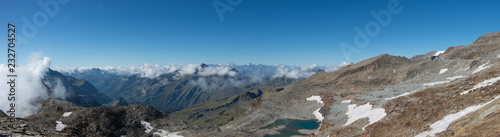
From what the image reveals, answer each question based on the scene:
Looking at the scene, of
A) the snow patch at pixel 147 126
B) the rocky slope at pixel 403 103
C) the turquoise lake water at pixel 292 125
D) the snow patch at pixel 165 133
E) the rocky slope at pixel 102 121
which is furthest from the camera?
the turquoise lake water at pixel 292 125

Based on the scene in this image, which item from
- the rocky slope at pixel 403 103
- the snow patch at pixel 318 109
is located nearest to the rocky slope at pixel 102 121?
the rocky slope at pixel 403 103

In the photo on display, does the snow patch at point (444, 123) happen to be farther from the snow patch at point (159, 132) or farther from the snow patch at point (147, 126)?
the snow patch at point (147, 126)

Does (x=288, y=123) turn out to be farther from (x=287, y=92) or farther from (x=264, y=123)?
(x=287, y=92)

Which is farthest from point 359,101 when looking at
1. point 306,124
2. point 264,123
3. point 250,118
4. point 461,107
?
point 461,107

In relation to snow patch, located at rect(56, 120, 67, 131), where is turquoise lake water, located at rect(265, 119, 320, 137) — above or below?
below

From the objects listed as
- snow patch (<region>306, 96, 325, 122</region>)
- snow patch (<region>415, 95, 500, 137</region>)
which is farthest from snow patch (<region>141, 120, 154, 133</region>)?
snow patch (<region>415, 95, 500, 137</region>)

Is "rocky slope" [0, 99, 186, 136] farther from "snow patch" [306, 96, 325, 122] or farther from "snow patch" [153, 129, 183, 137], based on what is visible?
"snow patch" [306, 96, 325, 122]

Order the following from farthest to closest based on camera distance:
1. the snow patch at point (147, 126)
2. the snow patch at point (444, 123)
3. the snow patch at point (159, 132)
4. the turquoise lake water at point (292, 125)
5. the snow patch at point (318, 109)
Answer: the snow patch at point (318, 109), the turquoise lake water at point (292, 125), the snow patch at point (147, 126), the snow patch at point (159, 132), the snow patch at point (444, 123)

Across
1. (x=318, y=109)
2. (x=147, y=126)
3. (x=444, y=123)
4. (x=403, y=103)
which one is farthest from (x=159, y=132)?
(x=403, y=103)

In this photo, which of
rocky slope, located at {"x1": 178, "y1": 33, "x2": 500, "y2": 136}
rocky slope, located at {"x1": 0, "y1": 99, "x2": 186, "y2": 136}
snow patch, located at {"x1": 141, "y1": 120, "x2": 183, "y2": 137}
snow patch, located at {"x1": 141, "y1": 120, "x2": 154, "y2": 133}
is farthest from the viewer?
snow patch, located at {"x1": 141, "y1": 120, "x2": 154, "y2": 133}
